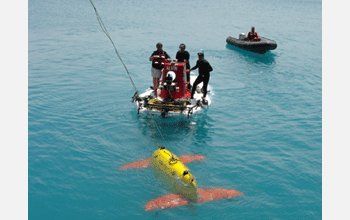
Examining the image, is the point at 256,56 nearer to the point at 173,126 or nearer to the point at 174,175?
the point at 173,126

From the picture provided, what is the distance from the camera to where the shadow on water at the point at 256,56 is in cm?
2486

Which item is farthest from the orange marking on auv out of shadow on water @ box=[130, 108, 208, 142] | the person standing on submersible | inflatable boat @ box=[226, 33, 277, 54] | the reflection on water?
inflatable boat @ box=[226, 33, 277, 54]

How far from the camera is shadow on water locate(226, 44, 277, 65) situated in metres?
24.9

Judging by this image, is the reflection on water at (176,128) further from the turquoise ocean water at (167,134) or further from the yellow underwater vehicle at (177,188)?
the yellow underwater vehicle at (177,188)

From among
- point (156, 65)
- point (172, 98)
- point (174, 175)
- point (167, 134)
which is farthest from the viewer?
point (156, 65)

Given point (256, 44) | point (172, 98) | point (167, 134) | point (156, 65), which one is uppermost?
point (256, 44)

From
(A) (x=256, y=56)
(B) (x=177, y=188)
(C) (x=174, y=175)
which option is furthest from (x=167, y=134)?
(A) (x=256, y=56)

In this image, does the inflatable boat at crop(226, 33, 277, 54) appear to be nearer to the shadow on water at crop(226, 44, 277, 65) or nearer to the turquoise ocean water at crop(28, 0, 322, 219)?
the shadow on water at crop(226, 44, 277, 65)

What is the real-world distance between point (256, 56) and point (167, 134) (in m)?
17.0

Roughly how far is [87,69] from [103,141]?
10781 mm

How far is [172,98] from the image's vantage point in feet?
44.3

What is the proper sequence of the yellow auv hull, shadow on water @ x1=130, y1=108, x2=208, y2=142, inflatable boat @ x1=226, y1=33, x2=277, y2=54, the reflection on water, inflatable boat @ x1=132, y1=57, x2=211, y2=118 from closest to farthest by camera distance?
1. the yellow auv hull
2. the reflection on water
3. shadow on water @ x1=130, y1=108, x2=208, y2=142
4. inflatable boat @ x1=132, y1=57, x2=211, y2=118
5. inflatable boat @ x1=226, y1=33, x2=277, y2=54

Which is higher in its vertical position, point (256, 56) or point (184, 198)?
point (256, 56)

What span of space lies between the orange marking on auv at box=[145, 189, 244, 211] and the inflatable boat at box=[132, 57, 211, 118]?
4.30 meters
